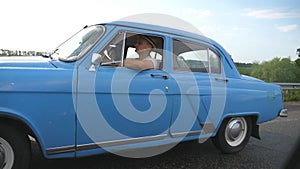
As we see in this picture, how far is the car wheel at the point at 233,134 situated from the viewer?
154 inches

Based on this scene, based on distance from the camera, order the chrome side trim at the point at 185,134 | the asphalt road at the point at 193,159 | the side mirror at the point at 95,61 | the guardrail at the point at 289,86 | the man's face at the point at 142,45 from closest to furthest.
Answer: the side mirror at the point at 95,61 → the asphalt road at the point at 193,159 → the chrome side trim at the point at 185,134 → the man's face at the point at 142,45 → the guardrail at the point at 289,86

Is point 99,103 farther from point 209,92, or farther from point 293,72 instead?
point 293,72

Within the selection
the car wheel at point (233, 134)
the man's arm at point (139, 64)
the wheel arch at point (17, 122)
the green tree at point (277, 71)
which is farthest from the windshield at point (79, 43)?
the green tree at point (277, 71)

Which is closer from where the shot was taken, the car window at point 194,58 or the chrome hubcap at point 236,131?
the car window at point 194,58

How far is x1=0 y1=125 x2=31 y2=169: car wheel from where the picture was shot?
2.29 m

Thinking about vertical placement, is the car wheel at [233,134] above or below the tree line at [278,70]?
below

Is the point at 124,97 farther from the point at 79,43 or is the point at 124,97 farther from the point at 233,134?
the point at 233,134

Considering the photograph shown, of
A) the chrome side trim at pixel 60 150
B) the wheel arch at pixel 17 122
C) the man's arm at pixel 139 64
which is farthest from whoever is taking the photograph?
the man's arm at pixel 139 64

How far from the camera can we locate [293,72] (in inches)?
531

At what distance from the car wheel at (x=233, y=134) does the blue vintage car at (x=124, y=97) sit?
16 mm

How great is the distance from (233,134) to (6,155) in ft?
10.5

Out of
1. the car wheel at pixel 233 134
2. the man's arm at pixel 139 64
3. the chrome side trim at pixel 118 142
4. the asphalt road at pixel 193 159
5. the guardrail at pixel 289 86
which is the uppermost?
the man's arm at pixel 139 64

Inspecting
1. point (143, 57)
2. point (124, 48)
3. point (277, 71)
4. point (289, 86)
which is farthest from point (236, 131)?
point (277, 71)

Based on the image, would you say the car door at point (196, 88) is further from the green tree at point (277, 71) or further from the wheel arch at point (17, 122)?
the green tree at point (277, 71)
